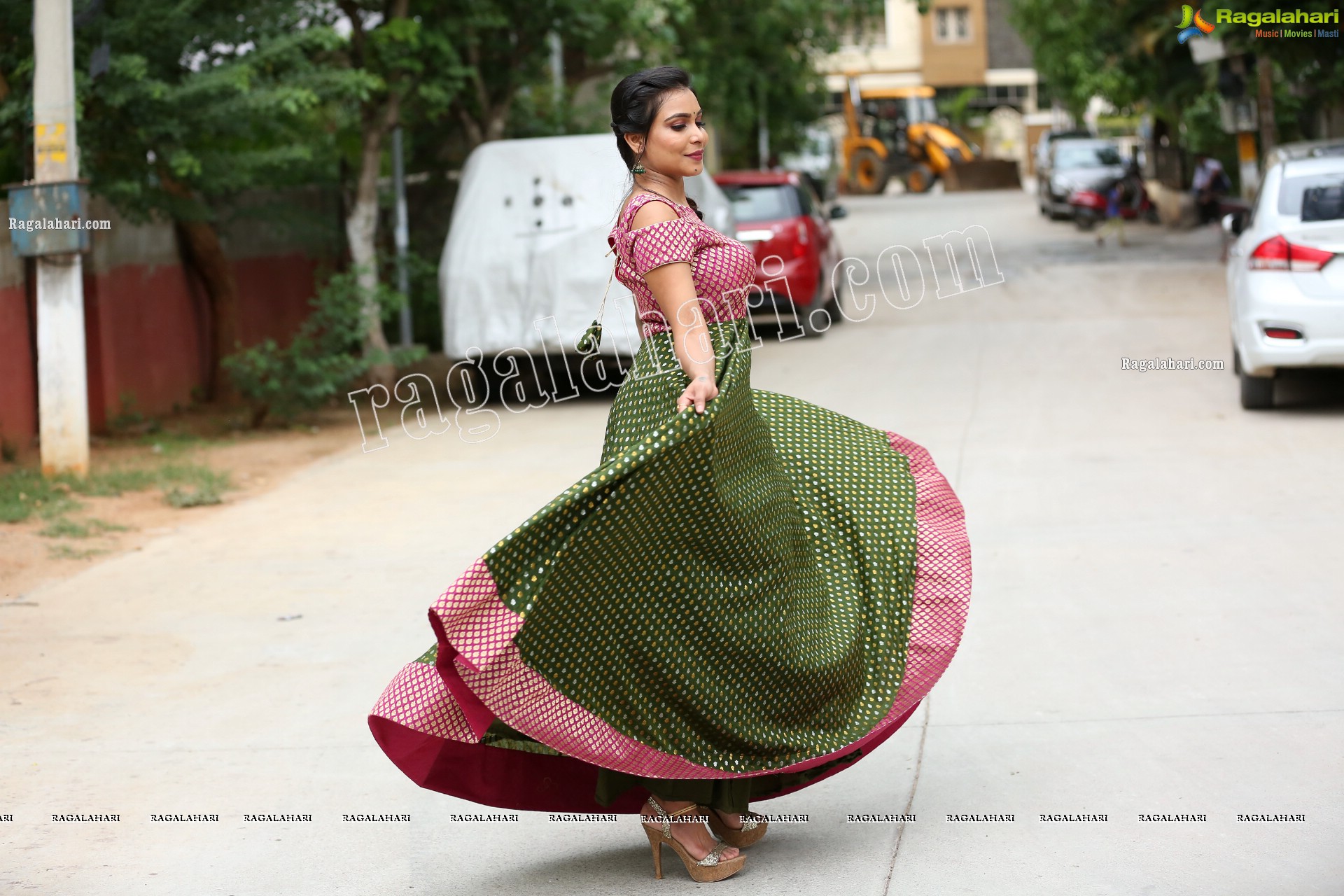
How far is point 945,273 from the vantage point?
2102 cm

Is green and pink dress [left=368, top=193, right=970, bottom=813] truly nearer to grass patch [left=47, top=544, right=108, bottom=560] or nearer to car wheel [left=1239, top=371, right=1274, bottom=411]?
grass patch [left=47, top=544, right=108, bottom=560]

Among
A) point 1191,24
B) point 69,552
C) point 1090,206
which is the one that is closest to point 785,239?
point 1191,24

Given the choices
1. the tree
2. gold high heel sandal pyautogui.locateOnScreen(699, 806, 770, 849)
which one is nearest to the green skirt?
gold high heel sandal pyautogui.locateOnScreen(699, 806, 770, 849)

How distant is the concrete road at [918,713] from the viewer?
3672 millimetres

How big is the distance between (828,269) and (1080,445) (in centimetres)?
720

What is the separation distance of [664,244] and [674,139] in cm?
26

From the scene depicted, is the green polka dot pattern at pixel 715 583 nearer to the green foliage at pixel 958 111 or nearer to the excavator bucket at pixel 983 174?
the excavator bucket at pixel 983 174

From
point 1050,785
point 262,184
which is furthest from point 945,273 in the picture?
point 1050,785

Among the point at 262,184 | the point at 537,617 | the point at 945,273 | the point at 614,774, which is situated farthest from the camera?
the point at 945,273

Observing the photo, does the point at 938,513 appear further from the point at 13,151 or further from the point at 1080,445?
the point at 13,151

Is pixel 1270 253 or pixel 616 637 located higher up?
pixel 1270 253

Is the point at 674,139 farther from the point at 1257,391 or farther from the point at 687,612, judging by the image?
the point at 1257,391

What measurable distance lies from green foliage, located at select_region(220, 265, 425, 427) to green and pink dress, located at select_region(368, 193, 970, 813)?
758 centimetres

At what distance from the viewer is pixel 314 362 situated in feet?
35.6
